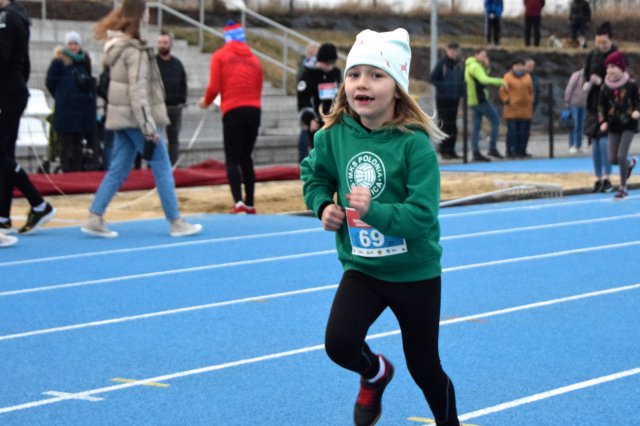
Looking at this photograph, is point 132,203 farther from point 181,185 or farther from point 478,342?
point 478,342

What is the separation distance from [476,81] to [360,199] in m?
19.5

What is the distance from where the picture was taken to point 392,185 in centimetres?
518

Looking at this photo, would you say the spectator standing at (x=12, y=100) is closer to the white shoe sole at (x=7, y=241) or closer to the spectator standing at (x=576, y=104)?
the white shoe sole at (x=7, y=241)

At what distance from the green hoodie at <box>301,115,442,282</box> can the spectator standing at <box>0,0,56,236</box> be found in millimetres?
7204

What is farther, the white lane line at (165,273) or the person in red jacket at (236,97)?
the person in red jacket at (236,97)

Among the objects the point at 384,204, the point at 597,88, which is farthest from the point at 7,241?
the point at 597,88

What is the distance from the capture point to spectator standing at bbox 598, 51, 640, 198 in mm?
16094

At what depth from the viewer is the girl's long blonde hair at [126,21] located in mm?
12031

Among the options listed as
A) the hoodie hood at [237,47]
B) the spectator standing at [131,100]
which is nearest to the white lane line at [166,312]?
the spectator standing at [131,100]

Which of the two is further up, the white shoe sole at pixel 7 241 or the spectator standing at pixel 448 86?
the spectator standing at pixel 448 86

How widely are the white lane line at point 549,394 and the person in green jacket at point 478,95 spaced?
56.3ft

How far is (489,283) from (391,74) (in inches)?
190

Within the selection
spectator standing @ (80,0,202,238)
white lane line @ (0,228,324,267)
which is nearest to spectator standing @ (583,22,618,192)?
white lane line @ (0,228,324,267)

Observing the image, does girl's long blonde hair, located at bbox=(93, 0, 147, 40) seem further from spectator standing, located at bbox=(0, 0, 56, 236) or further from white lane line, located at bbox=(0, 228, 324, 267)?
Result: white lane line, located at bbox=(0, 228, 324, 267)
